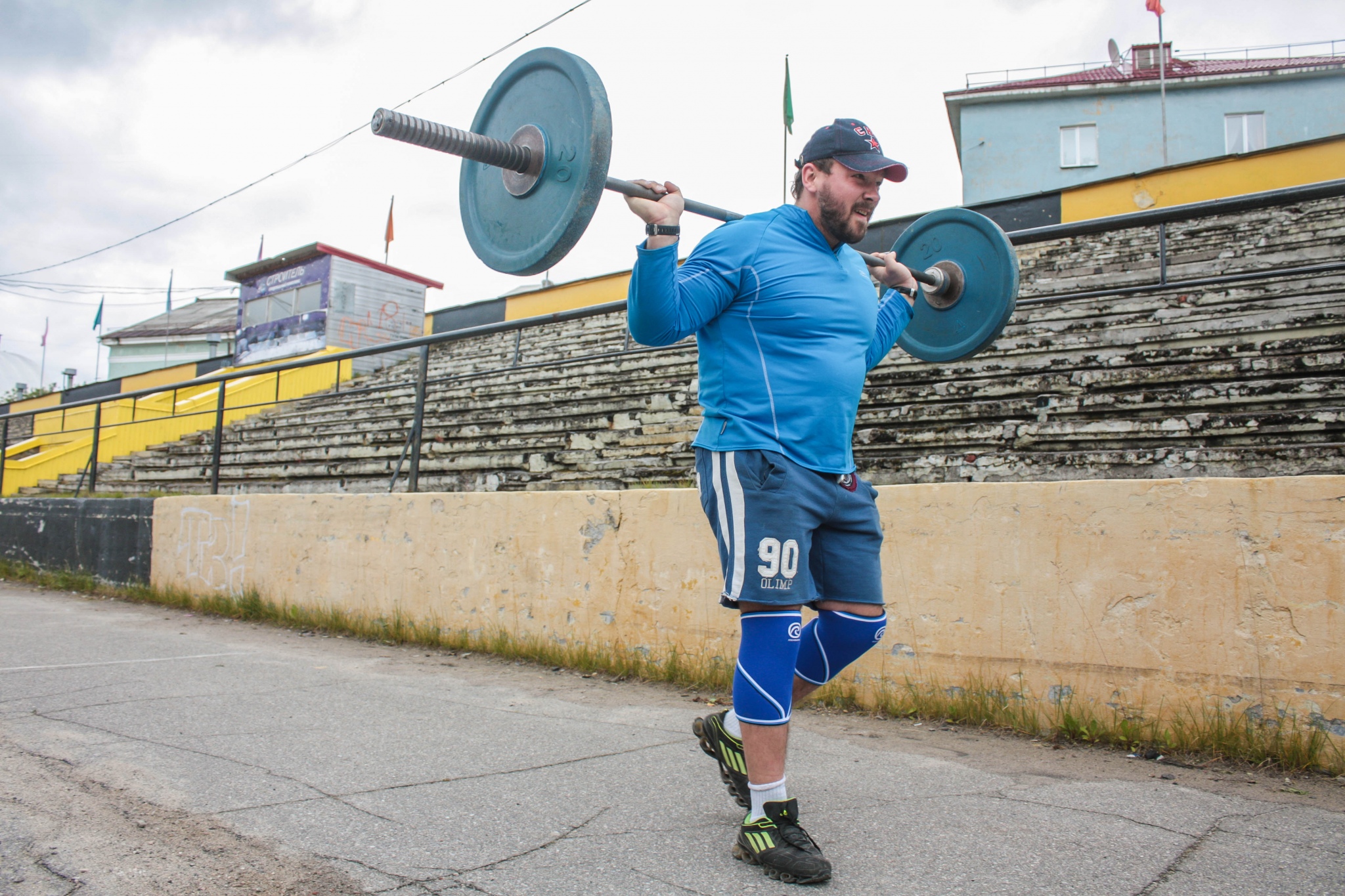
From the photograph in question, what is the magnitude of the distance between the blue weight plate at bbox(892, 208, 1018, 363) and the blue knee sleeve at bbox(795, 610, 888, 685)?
1.12 metres

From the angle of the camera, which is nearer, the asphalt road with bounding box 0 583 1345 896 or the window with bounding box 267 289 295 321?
the asphalt road with bounding box 0 583 1345 896

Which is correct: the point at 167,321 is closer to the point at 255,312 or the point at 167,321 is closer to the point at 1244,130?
the point at 255,312

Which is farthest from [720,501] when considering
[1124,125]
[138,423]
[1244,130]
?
[1244,130]

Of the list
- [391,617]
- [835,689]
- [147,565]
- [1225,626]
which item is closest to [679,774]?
[835,689]

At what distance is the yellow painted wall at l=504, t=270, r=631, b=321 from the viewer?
15.6 meters

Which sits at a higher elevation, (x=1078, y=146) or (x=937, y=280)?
(x=1078, y=146)

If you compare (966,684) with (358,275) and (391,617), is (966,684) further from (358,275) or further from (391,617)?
(358,275)

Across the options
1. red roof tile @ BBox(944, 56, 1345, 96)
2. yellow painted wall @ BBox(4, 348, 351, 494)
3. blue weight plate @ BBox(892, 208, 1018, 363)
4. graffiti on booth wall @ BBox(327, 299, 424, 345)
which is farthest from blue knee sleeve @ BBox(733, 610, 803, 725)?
red roof tile @ BBox(944, 56, 1345, 96)

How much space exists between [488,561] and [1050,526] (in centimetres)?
263

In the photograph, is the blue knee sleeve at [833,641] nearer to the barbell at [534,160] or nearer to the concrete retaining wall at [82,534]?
the barbell at [534,160]

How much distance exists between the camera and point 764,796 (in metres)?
1.78

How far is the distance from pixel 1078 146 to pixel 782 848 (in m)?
28.6

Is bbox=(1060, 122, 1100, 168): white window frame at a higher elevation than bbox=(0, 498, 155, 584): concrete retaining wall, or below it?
higher

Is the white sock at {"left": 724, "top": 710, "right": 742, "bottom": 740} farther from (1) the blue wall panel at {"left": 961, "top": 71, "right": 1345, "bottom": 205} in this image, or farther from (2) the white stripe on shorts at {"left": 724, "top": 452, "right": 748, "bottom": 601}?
(1) the blue wall panel at {"left": 961, "top": 71, "right": 1345, "bottom": 205}
